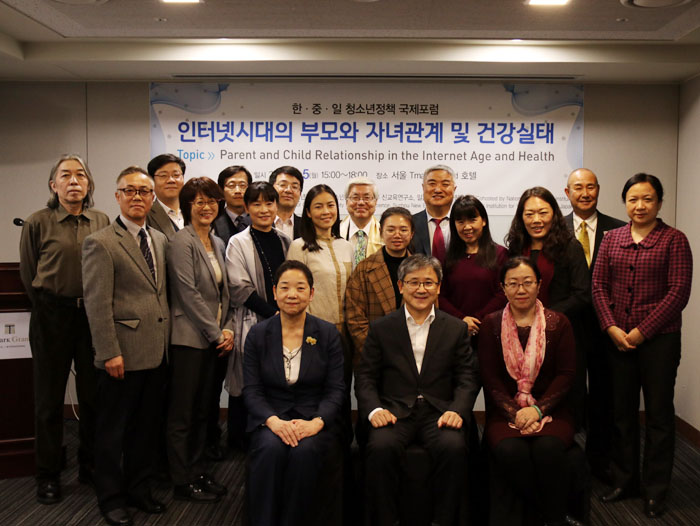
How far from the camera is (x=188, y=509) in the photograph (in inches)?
120

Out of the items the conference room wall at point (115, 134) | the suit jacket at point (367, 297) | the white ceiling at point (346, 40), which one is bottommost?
the suit jacket at point (367, 297)

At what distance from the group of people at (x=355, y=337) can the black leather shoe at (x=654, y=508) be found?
0.01 meters

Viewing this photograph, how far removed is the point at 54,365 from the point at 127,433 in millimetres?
548

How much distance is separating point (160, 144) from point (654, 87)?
3819mm

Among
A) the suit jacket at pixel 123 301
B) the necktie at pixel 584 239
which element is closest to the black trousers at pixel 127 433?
the suit jacket at pixel 123 301

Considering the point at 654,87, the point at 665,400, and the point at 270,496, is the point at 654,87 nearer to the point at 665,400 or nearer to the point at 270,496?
the point at 665,400

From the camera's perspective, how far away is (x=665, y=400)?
3.00 metres

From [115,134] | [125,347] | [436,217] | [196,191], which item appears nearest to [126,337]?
[125,347]

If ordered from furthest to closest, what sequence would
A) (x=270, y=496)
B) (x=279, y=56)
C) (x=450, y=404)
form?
(x=279, y=56) < (x=450, y=404) < (x=270, y=496)

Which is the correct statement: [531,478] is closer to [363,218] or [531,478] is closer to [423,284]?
[423,284]

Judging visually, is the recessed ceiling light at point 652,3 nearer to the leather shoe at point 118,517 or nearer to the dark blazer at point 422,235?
the dark blazer at point 422,235

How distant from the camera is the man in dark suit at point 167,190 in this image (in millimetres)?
3424

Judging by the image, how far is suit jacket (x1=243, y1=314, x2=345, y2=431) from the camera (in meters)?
2.74

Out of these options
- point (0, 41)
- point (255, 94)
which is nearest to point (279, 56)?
point (255, 94)
